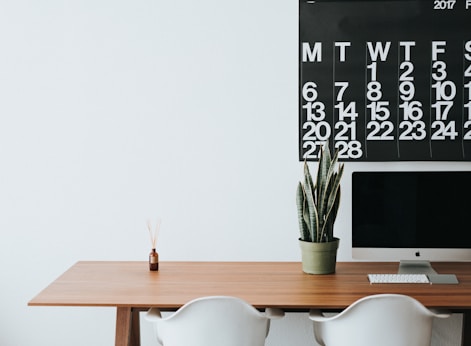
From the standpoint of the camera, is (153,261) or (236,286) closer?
(236,286)

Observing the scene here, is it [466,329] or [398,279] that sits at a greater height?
[398,279]

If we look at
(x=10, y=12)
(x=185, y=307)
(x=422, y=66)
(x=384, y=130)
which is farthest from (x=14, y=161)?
(x=422, y=66)

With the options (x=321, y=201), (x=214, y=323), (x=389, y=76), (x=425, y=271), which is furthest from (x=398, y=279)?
(x=389, y=76)

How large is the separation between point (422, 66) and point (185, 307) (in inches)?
64.4

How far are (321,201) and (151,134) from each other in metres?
0.92

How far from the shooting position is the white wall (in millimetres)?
3338

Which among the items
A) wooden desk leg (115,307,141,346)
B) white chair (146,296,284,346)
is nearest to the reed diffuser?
wooden desk leg (115,307,141,346)

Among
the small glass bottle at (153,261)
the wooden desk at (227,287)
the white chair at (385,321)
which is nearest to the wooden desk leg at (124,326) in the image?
Answer: the wooden desk at (227,287)

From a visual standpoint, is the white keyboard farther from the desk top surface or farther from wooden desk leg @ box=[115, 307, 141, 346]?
wooden desk leg @ box=[115, 307, 141, 346]

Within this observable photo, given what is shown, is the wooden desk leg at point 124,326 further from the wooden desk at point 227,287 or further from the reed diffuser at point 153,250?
the reed diffuser at point 153,250

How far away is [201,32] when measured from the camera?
334 cm

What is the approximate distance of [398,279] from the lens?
2.85 metres

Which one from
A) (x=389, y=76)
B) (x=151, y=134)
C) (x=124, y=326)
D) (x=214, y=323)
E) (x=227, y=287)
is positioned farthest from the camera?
(x=151, y=134)

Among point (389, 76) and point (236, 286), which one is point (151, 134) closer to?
point (236, 286)
